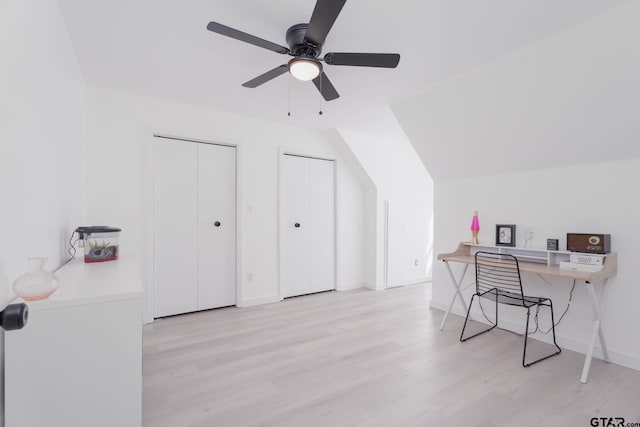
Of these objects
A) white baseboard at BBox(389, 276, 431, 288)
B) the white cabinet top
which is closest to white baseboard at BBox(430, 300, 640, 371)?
white baseboard at BBox(389, 276, 431, 288)

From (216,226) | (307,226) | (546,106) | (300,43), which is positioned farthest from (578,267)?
(216,226)

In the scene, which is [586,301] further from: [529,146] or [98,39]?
[98,39]

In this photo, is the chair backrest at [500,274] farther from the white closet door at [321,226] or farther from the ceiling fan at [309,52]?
the white closet door at [321,226]

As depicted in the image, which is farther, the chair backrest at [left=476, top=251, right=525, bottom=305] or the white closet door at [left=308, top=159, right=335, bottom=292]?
the white closet door at [left=308, top=159, right=335, bottom=292]

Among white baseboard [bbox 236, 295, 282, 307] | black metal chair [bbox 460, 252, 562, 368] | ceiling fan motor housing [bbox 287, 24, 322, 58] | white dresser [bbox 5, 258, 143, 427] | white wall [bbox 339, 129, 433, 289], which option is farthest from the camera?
white wall [bbox 339, 129, 433, 289]

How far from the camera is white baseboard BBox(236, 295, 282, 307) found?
3.69m

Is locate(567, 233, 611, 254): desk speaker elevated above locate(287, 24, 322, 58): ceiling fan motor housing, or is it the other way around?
locate(287, 24, 322, 58): ceiling fan motor housing

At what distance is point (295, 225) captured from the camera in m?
4.16

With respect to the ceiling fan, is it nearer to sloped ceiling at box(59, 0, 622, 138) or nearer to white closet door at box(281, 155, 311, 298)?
sloped ceiling at box(59, 0, 622, 138)

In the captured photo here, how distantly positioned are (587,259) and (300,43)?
261cm

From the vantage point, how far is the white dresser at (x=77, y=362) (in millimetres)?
1112

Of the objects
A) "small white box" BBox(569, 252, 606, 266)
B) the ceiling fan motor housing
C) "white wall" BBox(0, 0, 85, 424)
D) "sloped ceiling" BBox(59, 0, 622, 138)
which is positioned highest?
"sloped ceiling" BBox(59, 0, 622, 138)

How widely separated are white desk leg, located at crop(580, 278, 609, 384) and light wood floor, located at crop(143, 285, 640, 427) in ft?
0.24

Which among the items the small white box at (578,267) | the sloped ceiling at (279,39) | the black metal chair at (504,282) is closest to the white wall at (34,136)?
the sloped ceiling at (279,39)
